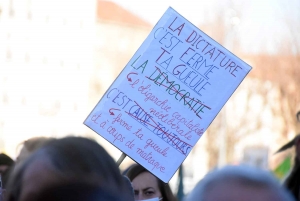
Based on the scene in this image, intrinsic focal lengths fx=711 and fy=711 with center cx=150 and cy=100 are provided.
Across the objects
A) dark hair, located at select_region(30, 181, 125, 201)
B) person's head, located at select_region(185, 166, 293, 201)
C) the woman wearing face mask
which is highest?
person's head, located at select_region(185, 166, 293, 201)

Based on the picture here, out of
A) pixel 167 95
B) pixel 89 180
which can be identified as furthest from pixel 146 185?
pixel 89 180

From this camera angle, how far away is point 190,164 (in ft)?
156

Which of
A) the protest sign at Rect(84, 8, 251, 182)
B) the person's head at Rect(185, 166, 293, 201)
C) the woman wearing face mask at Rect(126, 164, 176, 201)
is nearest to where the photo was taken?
the person's head at Rect(185, 166, 293, 201)

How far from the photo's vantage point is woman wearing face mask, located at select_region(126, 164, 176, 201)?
4.04 meters

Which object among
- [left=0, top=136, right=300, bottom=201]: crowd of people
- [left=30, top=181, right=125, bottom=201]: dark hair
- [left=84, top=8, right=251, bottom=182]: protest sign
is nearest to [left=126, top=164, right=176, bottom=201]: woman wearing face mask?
[left=84, top=8, right=251, bottom=182]: protest sign

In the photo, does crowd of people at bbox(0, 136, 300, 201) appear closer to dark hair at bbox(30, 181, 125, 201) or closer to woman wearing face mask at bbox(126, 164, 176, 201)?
dark hair at bbox(30, 181, 125, 201)

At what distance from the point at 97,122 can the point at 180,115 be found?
14.4 inches

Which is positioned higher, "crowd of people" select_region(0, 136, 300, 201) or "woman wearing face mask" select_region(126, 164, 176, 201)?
"crowd of people" select_region(0, 136, 300, 201)

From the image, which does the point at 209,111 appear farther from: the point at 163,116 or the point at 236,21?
the point at 236,21

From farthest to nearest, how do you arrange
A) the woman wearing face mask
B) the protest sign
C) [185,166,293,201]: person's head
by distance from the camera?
the woman wearing face mask, the protest sign, [185,166,293,201]: person's head

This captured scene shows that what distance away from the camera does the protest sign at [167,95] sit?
10.1ft

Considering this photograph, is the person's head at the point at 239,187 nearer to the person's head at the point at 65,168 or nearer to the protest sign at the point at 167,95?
the person's head at the point at 65,168

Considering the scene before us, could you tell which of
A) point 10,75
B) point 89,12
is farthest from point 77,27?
point 10,75

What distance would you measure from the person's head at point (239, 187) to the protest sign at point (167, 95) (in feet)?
5.01
